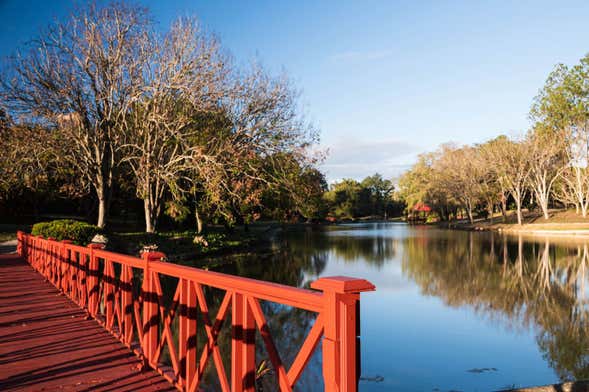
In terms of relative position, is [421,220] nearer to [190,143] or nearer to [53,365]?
[190,143]

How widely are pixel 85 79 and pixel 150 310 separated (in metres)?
17.2

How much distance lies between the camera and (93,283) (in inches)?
261

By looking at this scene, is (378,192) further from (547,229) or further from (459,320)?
(459,320)

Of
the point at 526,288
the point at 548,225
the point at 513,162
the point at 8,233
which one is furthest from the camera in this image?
the point at 513,162

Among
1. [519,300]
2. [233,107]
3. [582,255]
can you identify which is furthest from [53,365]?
[582,255]

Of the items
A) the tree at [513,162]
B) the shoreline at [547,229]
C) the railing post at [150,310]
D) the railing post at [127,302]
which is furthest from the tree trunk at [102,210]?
the tree at [513,162]

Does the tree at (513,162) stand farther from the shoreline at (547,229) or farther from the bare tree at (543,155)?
the shoreline at (547,229)

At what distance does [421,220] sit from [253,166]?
56623mm

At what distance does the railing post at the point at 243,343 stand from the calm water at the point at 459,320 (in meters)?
3.84

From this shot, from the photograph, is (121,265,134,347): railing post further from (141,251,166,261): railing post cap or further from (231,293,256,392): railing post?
(231,293,256,392): railing post

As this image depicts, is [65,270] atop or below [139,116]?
below

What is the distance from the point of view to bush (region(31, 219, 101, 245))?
16.1 metres

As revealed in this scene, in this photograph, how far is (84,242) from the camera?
16609 mm

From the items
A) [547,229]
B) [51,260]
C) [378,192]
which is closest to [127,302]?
[51,260]
